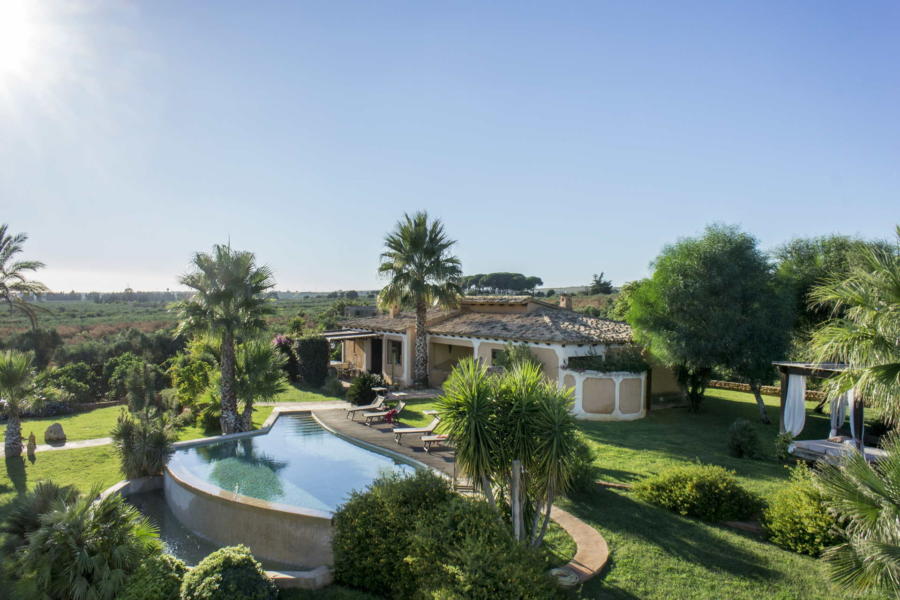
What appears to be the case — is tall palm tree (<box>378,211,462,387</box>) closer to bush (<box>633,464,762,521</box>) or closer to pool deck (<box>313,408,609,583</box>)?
pool deck (<box>313,408,609,583</box>)

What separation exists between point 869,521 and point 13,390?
2134 cm

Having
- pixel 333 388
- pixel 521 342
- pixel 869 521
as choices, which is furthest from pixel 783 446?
pixel 333 388

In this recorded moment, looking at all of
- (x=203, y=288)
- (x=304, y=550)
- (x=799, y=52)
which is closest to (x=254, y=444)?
(x=203, y=288)

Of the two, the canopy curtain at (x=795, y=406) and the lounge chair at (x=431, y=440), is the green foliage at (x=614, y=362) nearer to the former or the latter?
the canopy curtain at (x=795, y=406)

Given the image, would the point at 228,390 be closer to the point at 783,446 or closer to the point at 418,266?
the point at 418,266

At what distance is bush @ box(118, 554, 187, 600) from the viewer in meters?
6.60

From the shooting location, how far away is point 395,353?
30.4 metres

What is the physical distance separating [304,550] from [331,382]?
1828 cm

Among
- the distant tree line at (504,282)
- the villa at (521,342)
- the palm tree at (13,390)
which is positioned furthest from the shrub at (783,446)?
the distant tree line at (504,282)

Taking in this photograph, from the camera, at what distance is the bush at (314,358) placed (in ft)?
96.0

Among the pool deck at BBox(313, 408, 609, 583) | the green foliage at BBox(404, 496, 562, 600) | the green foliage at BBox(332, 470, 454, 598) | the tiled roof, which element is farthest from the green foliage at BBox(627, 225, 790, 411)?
the green foliage at BBox(404, 496, 562, 600)

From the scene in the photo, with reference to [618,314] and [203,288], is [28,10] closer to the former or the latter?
[203,288]

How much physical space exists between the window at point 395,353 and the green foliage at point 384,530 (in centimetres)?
2190

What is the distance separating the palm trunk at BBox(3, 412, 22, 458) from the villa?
50.3ft
